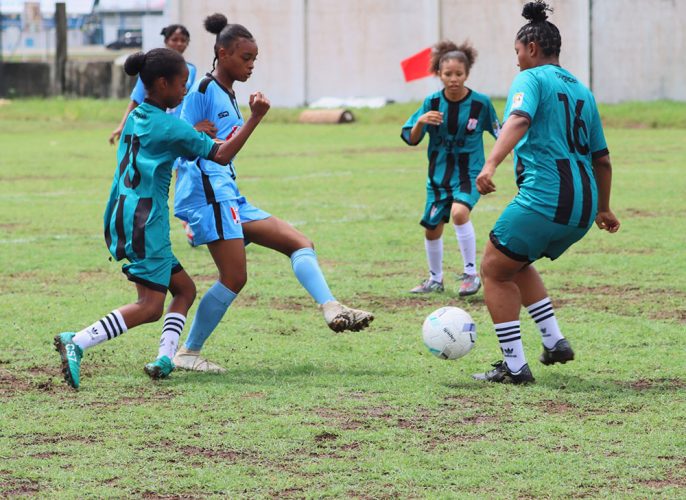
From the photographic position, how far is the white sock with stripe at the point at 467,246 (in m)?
9.19

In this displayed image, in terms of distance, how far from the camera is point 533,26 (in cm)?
604

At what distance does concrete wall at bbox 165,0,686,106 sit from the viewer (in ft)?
91.9

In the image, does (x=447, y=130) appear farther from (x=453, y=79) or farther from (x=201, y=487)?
(x=201, y=487)

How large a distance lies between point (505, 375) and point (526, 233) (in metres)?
0.74

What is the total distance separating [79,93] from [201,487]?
1205 inches

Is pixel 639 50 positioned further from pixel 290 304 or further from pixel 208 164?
pixel 208 164

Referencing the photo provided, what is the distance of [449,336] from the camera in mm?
6422

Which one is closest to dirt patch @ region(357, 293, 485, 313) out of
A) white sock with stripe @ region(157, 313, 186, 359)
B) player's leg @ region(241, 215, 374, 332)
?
player's leg @ region(241, 215, 374, 332)

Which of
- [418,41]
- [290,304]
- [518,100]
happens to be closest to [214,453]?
[518,100]

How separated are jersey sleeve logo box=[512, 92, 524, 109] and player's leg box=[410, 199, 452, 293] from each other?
10.9 ft

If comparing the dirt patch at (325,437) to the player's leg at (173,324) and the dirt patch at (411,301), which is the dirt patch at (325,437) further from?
the dirt patch at (411,301)

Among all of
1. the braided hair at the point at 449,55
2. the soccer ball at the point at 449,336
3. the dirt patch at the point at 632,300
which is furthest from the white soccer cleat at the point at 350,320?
the braided hair at the point at 449,55

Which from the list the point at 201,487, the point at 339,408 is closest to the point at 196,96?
the point at 339,408

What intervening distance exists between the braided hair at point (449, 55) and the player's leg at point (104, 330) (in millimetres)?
3841
